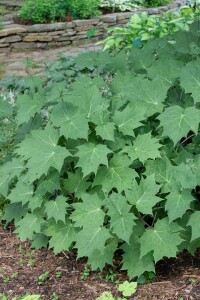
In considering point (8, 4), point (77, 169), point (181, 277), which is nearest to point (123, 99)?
point (77, 169)

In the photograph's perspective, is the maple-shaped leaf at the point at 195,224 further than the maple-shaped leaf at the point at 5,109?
No

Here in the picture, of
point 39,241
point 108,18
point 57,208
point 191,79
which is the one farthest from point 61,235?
point 108,18

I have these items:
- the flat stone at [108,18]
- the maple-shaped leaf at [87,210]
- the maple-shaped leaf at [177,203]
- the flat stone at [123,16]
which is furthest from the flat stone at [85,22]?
the maple-shaped leaf at [177,203]

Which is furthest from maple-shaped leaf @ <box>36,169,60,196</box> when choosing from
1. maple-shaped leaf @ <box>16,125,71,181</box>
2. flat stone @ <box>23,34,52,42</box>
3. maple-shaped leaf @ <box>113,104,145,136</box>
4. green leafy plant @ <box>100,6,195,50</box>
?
flat stone @ <box>23,34,52,42</box>

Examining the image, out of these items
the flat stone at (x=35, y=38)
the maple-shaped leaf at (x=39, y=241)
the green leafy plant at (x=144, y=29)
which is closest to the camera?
the maple-shaped leaf at (x=39, y=241)

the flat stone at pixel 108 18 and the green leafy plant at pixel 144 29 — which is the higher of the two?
the green leafy plant at pixel 144 29

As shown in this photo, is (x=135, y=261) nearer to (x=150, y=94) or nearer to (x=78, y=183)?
(x=78, y=183)

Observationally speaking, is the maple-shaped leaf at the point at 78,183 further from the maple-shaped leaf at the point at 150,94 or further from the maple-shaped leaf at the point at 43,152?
the maple-shaped leaf at the point at 150,94

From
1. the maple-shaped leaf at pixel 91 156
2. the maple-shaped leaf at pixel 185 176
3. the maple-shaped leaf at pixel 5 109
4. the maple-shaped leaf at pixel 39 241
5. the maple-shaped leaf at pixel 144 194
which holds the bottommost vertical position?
the maple-shaped leaf at pixel 39 241
